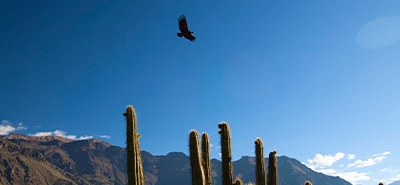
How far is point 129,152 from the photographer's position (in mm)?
10602

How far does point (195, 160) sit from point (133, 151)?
5.55 ft

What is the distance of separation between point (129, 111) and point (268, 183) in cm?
510

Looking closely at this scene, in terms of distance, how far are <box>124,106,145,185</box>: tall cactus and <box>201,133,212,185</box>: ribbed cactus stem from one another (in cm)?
197

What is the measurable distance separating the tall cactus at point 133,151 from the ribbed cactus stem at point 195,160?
1.43 m

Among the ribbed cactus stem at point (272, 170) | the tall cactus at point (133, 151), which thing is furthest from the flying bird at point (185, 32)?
the ribbed cactus stem at point (272, 170)

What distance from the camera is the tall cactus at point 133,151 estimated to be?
10.5 m

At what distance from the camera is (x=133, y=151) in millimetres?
10602

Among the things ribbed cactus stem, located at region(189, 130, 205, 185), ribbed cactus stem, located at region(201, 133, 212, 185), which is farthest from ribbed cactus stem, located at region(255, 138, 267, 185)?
ribbed cactus stem, located at region(189, 130, 205, 185)

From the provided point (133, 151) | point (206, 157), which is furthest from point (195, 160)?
point (133, 151)

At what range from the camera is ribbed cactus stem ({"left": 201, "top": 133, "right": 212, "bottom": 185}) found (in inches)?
463

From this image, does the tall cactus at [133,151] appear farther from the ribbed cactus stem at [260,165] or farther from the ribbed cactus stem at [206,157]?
the ribbed cactus stem at [260,165]

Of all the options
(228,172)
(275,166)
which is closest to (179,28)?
(228,172)

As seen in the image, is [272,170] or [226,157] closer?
[226,157]

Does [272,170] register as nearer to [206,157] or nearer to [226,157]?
[226,157]
